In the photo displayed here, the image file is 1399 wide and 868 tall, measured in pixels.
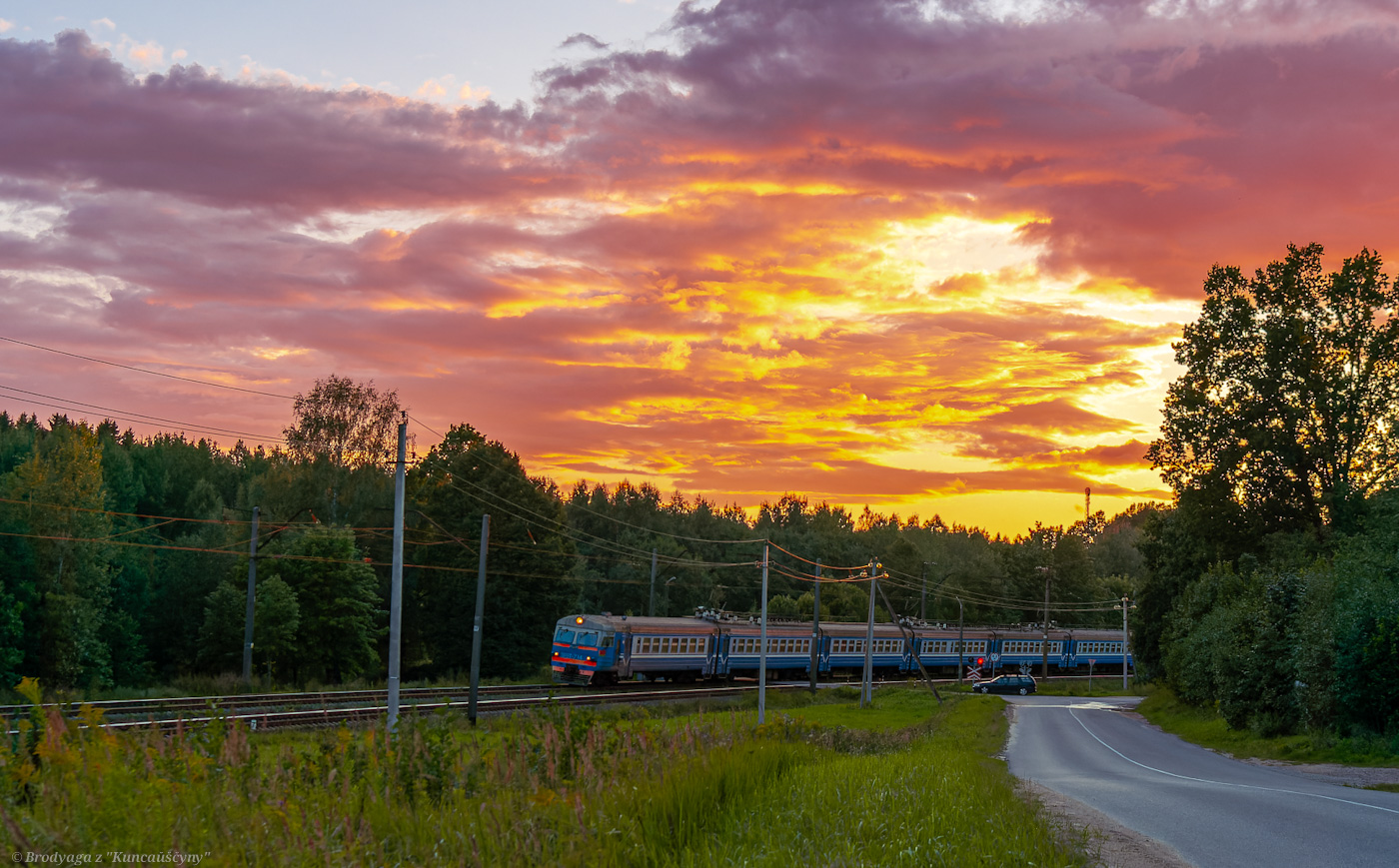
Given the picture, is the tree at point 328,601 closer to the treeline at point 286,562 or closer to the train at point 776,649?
the treeline at point 286,562

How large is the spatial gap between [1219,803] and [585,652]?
35.7 metres

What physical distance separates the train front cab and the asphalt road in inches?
836

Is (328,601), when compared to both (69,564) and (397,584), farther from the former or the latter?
(397,584)

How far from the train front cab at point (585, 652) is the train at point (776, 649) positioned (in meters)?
0.05

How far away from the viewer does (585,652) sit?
164ft

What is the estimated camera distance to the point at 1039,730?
1582 inches

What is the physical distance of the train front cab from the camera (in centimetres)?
4944

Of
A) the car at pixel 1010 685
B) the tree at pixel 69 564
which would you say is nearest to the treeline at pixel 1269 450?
the car at pixel 1010 685

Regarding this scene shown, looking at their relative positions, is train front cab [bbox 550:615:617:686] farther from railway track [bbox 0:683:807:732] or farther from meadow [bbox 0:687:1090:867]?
meadow [bbox 0:687:1090:867]

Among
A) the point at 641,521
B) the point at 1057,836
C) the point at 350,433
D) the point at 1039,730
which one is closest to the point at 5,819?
the point at 1057,836

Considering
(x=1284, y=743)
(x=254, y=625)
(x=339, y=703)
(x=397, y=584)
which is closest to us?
(x=397, y=584)

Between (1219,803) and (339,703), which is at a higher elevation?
(1219,803)

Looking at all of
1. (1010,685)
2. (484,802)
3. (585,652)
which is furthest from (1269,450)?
(484,802)

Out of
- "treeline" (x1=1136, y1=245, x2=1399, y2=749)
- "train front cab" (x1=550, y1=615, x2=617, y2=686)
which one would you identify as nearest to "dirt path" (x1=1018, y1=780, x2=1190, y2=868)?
"treeline" (x1=1136, y1=245, x2=1399, y2=749)
